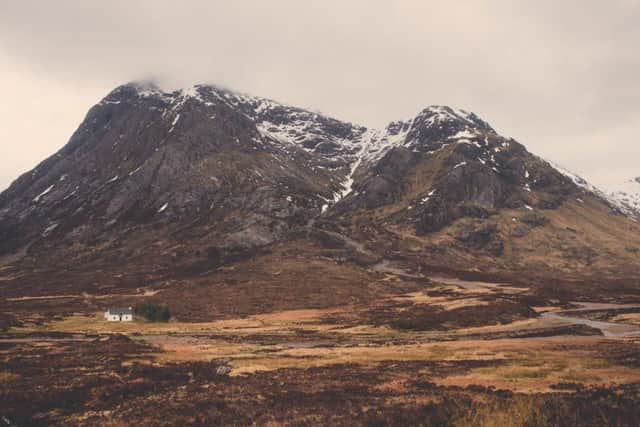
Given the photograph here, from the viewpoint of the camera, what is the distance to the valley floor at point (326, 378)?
2823 cm

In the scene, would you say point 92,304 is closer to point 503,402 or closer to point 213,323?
point 213,323

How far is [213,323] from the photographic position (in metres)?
120

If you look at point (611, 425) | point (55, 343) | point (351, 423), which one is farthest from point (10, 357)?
point (611, 425)

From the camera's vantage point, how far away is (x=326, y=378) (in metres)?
42.6

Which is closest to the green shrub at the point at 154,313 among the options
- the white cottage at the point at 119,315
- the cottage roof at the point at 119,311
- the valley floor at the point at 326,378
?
the white cottage at the point at 119,315

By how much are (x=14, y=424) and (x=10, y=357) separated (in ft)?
115

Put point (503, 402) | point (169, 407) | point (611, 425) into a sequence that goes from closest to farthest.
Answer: point (611, 425) < point (503, 402) < point (169, 407)

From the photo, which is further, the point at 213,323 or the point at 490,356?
the point at 213,323

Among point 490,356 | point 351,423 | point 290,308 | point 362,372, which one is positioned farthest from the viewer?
point 290,308

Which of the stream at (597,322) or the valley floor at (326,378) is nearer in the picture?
the valley floor at (326,378)

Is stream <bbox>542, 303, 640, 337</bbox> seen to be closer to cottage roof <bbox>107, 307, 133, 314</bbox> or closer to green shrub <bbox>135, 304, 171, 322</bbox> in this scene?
green shrub <bbox>135, 304, 171, 322</bbox>

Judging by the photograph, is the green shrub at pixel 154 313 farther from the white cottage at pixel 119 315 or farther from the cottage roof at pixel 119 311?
the cottage roof at pixel 119 311

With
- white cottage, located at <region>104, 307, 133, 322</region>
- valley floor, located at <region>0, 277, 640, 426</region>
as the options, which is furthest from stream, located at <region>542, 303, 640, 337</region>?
white cottage, located at <region>104, 307, 133, 322</region>

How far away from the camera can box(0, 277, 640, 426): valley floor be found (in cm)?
2823
